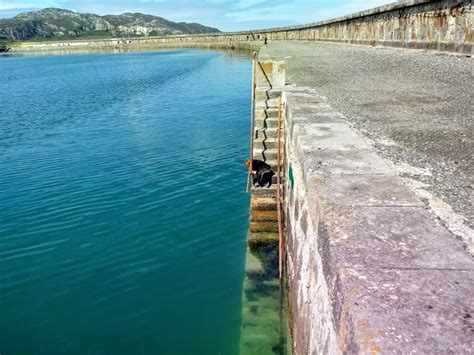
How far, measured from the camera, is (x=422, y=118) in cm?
547

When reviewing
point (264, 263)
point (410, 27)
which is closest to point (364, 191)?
point (264, 263)

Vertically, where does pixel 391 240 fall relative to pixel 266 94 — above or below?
below

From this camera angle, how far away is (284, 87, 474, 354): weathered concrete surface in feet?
5.30

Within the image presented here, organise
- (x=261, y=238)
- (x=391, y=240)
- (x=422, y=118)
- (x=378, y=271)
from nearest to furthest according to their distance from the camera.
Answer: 1. (x=378, y=271)
2. (x=391, y=240)
3. (x=422, y=118)
4. (x=261, y=238)

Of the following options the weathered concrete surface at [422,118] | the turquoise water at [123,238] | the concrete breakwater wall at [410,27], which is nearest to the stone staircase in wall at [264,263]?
the turquoise water at [123,238]

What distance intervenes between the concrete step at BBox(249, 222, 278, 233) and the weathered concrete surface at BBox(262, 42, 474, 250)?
2.94 meters

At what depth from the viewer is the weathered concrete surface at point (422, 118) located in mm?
3078

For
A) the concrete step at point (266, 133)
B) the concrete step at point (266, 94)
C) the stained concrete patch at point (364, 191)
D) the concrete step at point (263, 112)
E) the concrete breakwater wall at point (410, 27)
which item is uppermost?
the concrete breakwater wall at point (410, 27)

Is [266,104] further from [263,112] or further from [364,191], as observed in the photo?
[364,191]

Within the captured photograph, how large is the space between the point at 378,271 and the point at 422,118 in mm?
4196

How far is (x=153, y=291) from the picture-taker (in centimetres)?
670

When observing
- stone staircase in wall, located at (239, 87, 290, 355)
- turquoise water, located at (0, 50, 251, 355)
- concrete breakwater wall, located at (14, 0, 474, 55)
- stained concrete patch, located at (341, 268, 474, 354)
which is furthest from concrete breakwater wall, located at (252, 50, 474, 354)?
concrete breakwater wall, located at (14, 0, 474, 55)

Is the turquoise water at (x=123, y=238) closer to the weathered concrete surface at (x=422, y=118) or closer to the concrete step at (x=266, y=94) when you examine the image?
the concrete step at (x=266, y=94)

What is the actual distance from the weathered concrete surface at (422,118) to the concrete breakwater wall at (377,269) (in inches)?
10.3
